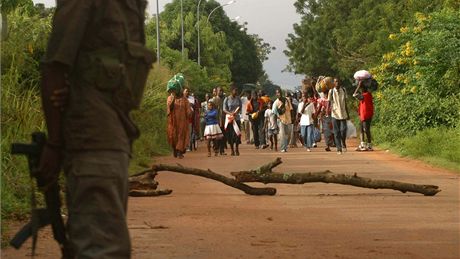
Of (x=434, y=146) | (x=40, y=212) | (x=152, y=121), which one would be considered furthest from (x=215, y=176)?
(x=152, y=121)

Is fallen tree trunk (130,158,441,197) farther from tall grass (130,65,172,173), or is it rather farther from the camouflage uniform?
the camouflage uniform

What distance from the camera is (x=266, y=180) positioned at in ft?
45.2

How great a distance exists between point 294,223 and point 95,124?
5.98 m

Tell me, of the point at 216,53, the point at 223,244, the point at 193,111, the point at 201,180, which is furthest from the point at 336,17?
the point at 223,244

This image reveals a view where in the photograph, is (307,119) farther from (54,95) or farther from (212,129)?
(54,95)

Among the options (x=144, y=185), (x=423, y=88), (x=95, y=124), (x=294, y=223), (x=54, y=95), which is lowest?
(x=294, y=223)

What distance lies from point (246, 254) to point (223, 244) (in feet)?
2.05

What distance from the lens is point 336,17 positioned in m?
75.9

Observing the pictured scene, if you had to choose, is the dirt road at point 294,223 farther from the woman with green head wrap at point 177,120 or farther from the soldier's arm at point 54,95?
the woman with green head wrap at point 177,120

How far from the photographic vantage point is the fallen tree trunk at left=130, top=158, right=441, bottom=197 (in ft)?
43.0

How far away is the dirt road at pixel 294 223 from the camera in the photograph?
28.3 feet

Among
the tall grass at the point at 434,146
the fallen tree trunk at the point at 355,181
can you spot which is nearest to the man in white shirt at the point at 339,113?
the tall grass at the point at 434,146

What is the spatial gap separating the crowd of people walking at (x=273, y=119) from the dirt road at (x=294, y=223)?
351 inches

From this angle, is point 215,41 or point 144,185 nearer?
point 144,185
